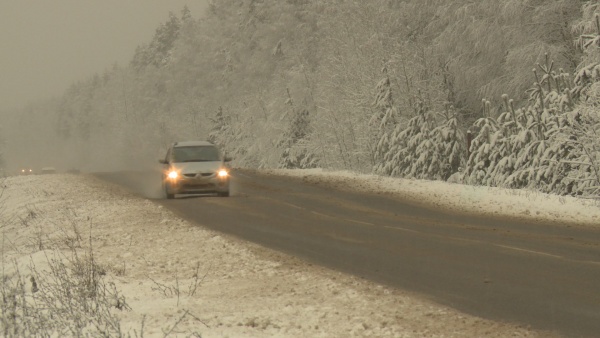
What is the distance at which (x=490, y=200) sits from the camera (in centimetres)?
2161

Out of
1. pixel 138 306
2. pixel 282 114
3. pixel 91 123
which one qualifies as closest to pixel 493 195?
pixel 138 306

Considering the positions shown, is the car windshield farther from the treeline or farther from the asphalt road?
the treeline

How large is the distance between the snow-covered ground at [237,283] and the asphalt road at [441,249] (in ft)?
1.96

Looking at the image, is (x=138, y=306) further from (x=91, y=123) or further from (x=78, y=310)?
(x=91, y=123)

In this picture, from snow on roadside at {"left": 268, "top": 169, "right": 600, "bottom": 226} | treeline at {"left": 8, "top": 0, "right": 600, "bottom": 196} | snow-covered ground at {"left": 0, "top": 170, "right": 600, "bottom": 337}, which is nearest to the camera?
snow-covered ground at {"left": 0, "top": 170, "right": 600, "bottom": 337}

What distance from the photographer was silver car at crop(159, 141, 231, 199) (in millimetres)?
23453

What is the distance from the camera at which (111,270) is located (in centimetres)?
1183

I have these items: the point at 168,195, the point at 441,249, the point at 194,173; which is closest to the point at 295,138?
the point at 168,195

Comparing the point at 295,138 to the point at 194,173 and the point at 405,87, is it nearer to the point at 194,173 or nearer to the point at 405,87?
the point at 405,87

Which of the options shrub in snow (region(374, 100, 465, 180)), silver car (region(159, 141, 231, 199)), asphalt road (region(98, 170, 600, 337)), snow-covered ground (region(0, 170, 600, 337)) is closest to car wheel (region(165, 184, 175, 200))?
silver car (region(159, 141, 231, 199))

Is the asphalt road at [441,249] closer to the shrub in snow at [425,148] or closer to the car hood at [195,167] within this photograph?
the car hood at [195,167]

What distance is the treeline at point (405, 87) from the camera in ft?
76.8

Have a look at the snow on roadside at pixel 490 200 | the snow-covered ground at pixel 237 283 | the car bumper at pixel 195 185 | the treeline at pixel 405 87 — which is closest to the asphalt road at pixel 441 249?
the car bumper at pixel 195 185

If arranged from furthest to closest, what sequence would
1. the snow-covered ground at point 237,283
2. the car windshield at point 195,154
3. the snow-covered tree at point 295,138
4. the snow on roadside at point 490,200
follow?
the snow-covered tree at point 295,138
the car windshield at point 195,154
the snow on roadside at point 490,200
the snow-covered ground at point 237,283
